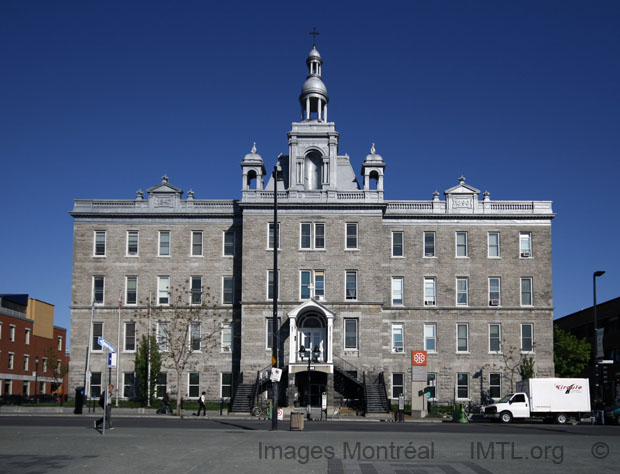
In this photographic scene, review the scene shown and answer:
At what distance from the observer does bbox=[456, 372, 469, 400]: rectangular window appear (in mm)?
54500

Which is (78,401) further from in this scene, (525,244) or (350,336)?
(525,244)

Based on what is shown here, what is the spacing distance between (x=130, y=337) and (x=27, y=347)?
3256cm

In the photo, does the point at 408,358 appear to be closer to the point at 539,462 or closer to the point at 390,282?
the point at 390,282

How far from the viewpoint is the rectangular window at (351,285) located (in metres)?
53.5

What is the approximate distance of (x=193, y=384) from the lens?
54.9 metres

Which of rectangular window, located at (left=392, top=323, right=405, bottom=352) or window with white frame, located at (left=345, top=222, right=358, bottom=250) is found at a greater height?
window with white frame, located at (left=345, top=222, right=358, bottom=250)

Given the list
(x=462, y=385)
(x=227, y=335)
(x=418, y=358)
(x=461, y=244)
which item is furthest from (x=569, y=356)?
(x=227, y=335)

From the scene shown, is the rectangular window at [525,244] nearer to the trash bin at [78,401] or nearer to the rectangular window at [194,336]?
the rectangular window at [194,336]

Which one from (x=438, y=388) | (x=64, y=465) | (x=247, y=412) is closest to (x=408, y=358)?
(x=438, y=388)

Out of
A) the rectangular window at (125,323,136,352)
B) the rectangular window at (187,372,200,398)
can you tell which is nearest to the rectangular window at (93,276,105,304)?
the rectangular window at (125,323,136,352)

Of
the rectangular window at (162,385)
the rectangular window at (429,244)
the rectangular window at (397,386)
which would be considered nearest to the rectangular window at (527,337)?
the rectangular window at (429,244)

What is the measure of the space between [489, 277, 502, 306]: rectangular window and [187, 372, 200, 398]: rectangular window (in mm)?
22808

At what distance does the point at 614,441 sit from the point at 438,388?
27.3 meters

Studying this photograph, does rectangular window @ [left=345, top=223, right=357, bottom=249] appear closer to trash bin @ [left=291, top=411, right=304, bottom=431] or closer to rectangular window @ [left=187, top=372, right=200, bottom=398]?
rectangular window @ [left=187, top=372, right=200, bottom=398]
